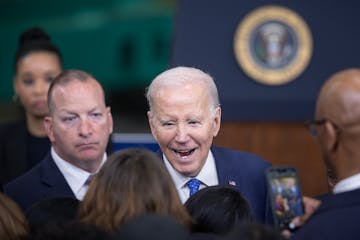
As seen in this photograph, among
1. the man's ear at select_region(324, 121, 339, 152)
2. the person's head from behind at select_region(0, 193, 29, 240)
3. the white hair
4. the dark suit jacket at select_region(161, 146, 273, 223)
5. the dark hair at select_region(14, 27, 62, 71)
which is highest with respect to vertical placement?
the dark hair at select_region(14, 27, 62, 71)

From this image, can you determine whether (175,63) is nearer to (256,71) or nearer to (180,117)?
(256,71)

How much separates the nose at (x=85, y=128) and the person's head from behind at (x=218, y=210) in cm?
105

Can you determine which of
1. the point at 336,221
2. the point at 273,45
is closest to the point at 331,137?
the point at 336,221

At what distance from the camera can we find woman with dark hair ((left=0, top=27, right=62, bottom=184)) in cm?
429

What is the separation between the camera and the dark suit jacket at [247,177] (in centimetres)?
354

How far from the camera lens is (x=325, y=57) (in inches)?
254

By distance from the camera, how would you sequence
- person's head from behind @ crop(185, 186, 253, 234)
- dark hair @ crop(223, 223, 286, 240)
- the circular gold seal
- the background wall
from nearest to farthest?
dark hair @ crop(223, 223, 286, 240) < person's head from behind @ crop(185, 186, 253, 234) < the circular gold seal < the background wall

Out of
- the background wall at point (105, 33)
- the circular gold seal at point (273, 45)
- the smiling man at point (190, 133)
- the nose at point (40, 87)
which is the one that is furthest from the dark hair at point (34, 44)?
the background wall at point (105, 33)

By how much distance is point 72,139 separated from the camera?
363 centimetres

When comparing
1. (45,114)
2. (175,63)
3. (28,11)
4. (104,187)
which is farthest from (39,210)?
(28,11)

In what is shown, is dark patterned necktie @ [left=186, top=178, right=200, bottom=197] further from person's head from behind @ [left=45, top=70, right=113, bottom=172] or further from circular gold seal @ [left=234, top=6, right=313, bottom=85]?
circular gold seal @ [left=234, top=6, right=313, bottom=85]

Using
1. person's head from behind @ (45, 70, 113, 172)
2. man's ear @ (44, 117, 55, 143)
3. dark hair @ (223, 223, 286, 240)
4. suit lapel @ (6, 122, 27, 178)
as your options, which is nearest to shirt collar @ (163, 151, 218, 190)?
person's head from behind @ (45, 70, 113, 172)

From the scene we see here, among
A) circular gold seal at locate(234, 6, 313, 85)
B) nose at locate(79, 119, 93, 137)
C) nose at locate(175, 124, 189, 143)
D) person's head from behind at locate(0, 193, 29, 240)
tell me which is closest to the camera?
person's head from behind at locate(0, 193, 29, 240)

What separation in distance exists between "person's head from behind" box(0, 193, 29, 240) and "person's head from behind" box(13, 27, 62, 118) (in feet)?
6.12
